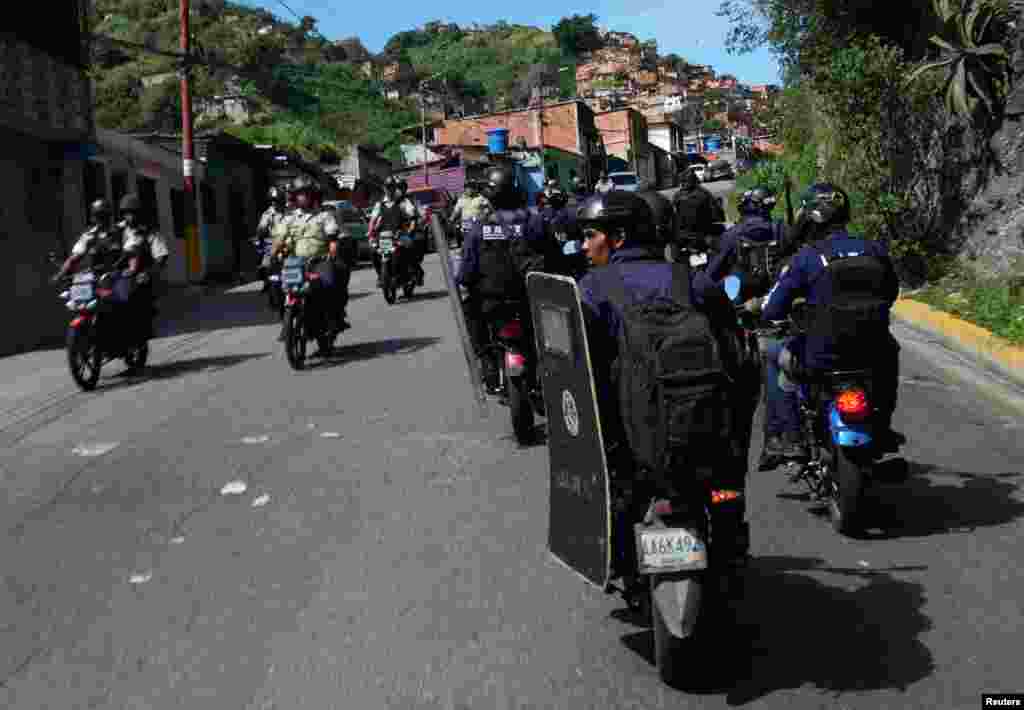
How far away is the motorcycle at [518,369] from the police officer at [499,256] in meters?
0.08

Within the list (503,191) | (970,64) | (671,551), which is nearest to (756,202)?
(503,191)

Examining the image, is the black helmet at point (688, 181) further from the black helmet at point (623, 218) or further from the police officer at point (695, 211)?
the black helmet at point (623, 218)

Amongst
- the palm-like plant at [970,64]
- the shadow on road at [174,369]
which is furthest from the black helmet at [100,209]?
the palm-like plant at [970,64]

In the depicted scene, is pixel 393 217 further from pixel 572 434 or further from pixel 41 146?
pixel 572 434

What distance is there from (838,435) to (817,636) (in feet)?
4.98

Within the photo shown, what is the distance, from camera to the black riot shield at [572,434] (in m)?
4.33

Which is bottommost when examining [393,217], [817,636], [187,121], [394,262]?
[817,636]

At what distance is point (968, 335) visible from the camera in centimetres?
1258

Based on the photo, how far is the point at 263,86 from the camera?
6919cm

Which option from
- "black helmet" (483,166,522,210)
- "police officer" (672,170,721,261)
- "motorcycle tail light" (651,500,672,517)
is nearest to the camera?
"motorcycle tail light" (651,500,672,517)

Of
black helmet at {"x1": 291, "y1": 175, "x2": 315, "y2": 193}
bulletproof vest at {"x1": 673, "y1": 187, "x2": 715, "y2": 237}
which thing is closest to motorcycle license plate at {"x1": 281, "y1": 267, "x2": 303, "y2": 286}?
black helmet at {"x1": 291, "y1": 175, "x2": 315, "y2": 193}

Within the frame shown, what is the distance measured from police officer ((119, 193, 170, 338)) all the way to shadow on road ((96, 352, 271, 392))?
0.48 m

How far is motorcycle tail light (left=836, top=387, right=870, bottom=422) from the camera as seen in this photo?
6.12 meters

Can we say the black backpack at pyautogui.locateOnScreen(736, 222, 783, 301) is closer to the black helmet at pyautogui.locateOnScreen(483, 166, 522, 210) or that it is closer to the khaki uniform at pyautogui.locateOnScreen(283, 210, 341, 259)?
the black helmet at pyautogui.locateOnScreen(483, 166, 522, 210)
